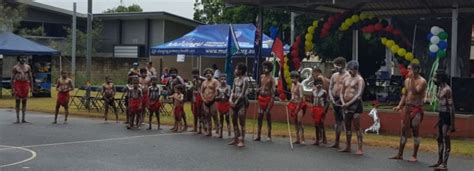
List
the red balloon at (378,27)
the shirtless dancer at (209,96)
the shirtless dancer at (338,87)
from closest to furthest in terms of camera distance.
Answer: the shirtless dancer at (338,87)
the shirtless dancer at (209,96)
the red balloon at (378,27)

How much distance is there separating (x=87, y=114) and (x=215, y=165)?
11.2m

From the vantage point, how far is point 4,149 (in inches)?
496

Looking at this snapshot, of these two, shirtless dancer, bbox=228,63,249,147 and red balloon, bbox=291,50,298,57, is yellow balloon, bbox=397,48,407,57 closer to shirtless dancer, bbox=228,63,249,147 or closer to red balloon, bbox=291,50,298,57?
red balloon, bbox=291,50,298,57

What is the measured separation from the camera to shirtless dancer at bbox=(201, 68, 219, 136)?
625 inches

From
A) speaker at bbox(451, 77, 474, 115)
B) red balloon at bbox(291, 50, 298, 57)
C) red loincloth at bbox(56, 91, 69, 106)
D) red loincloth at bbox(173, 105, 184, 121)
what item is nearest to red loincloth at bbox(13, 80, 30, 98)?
red loincloth at bbox(56, 91, 69, 106)

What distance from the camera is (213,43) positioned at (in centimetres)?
2955

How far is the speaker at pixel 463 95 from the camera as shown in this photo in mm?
16695

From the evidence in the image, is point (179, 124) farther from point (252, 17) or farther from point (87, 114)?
point (252, 17)

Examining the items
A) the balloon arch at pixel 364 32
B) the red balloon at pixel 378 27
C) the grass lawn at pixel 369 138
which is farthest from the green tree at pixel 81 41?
the red balloon at pixel 378 27

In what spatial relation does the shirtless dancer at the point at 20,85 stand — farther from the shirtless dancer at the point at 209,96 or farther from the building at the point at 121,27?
the building at the point at 121,27

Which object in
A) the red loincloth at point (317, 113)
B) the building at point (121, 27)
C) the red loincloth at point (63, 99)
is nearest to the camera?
the red loincloth at point (317, 113)

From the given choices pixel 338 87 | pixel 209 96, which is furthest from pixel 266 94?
pixel 338 87

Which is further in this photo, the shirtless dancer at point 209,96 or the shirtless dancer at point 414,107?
the shirtless dancer at point 209,96

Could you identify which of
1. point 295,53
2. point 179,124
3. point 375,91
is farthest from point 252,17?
point 179,124
